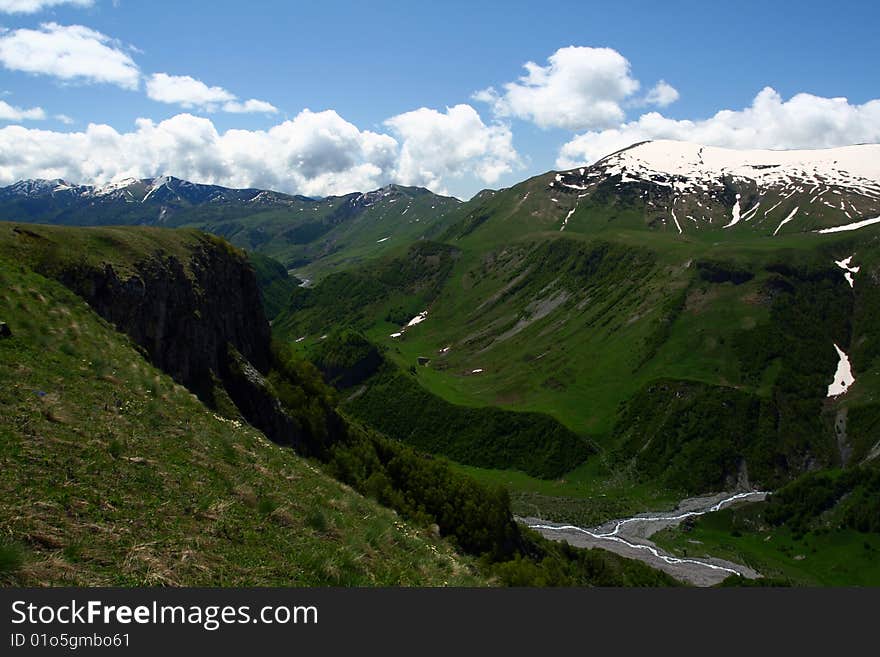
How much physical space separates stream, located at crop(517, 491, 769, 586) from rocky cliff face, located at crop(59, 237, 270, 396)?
79.4 m

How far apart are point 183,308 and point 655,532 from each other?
387 feet

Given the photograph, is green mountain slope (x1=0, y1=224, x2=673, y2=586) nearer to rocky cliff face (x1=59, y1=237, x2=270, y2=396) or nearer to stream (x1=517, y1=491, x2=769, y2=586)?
rocky cliff face (x1=59, y1=237, x2=270, y2=396)

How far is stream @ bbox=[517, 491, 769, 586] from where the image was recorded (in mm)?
109713

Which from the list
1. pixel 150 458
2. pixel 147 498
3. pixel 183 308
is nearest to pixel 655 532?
pixel 183 308

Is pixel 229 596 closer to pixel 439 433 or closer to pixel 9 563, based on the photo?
pixel 9 563

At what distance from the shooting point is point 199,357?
178ft

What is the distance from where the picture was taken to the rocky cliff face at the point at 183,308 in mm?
45438

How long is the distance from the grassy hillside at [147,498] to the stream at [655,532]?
9971 centimetres

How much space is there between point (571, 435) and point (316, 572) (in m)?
165

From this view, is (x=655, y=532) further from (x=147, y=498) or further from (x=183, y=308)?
(x=147, y=498)

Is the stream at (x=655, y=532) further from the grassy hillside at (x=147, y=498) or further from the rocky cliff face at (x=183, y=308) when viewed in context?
the grassy hillside at (x=147, y=498)

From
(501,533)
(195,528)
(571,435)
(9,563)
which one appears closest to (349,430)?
(501,533)

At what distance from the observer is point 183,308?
5491 centimetres

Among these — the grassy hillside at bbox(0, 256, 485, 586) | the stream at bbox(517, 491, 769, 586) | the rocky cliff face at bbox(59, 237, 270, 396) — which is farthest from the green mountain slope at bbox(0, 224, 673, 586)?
the stream at bbox(517, 491, 769, 586)
